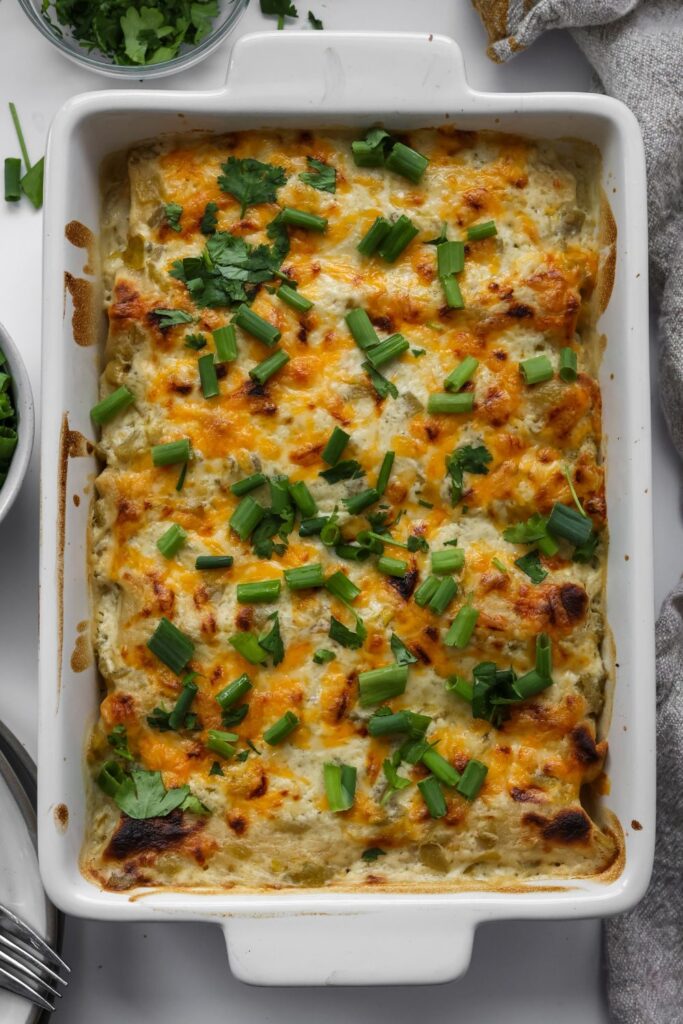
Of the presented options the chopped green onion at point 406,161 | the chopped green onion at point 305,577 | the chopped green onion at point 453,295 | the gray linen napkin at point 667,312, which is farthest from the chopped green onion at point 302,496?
the gray linen napkin at point 667,312

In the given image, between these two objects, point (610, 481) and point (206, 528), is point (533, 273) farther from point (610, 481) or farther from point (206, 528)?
point (206, 528)

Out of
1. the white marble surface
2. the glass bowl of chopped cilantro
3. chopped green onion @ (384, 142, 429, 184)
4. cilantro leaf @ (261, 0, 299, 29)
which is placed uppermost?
cilantro leaf @ (261, 0, 299, 29)

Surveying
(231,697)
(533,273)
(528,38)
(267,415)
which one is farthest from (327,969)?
(528,38)

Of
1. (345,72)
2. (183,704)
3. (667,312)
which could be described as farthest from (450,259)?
(183,704)

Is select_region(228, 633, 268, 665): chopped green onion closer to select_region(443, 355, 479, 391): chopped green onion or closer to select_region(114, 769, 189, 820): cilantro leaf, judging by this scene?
select_region(114, 769, 189, 820): cilantro leaf

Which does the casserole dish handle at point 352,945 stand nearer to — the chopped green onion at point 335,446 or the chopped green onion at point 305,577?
the chopped green onion at point 305,577

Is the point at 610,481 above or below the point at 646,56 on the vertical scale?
below

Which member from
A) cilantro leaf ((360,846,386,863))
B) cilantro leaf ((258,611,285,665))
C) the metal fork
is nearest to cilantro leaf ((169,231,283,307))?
cilantro leaf ((258,611,285,665))
